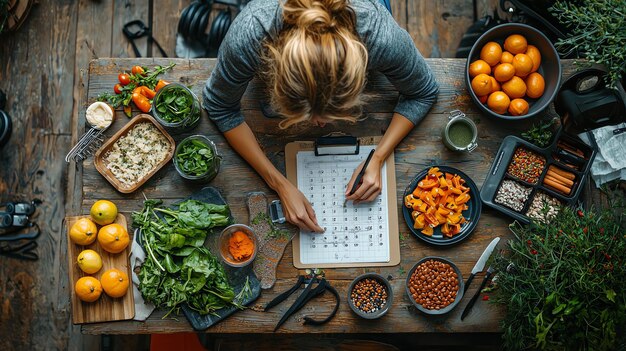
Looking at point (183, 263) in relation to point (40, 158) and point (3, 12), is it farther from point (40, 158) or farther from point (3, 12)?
point (3, 12)

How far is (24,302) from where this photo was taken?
255 centimetres

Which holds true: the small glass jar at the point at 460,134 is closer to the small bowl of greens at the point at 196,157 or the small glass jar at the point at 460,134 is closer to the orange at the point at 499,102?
the orange at the point at 499,102

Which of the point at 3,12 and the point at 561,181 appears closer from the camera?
the point at 561,181

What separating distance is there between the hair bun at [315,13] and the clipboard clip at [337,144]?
474mm

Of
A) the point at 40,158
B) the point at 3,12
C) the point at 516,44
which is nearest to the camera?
the point at 516,44

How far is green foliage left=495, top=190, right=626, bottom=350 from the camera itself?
5.08 feet

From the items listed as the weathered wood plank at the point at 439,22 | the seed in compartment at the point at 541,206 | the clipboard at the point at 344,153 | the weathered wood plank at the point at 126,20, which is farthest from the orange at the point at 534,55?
the weathered wood plank at the point at 126,20

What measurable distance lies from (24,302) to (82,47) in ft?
4.18

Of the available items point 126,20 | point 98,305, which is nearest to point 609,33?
point 98,305

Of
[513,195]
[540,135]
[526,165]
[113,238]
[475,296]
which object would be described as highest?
[540,135]

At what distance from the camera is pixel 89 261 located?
1.74 metres

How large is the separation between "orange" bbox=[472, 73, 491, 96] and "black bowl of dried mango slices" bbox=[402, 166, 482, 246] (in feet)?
0.92

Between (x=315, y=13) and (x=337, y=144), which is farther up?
(x=315, y=13)

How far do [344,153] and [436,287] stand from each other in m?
0.55
